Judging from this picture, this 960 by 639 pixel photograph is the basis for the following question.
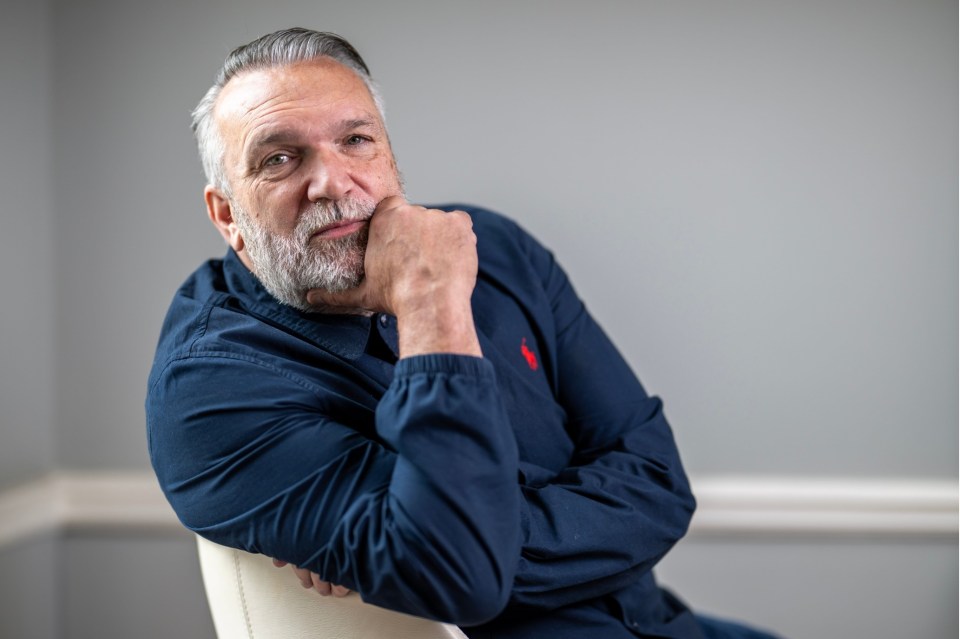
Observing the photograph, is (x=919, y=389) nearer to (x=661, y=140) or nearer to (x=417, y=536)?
(x=661, y=140)

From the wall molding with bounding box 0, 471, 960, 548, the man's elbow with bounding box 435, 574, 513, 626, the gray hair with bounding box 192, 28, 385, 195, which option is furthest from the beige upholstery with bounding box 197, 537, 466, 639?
the wall molding with bounding box 0, 471, 960, 548

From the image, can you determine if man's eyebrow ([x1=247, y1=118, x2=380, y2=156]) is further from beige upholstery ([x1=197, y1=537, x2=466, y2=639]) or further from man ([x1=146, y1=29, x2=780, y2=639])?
beige upholstery ([x1=197, y1=537, x2=466, y2=639])

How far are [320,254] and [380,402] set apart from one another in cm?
28

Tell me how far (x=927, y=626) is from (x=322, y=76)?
72.6 inches

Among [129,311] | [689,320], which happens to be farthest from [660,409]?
[129,311]

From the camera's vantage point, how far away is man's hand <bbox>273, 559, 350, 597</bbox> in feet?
3.94

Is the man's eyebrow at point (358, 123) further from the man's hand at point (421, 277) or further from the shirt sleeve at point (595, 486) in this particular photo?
the shirt sleeve at point (595, 486)

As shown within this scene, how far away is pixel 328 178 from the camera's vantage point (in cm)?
130

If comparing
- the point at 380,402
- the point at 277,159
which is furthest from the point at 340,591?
the point at 277,159

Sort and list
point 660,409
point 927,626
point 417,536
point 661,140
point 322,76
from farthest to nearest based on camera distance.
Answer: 1. point 927,626
2. point 661,140
3. point 660,409
4. point 322,76
5. point 417,536

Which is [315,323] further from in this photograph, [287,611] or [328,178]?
[287,611]

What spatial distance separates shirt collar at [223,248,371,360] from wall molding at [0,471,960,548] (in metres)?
0.91

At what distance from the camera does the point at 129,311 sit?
2.08 meters

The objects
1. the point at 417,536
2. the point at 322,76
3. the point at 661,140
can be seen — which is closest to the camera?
the point at 417,536
